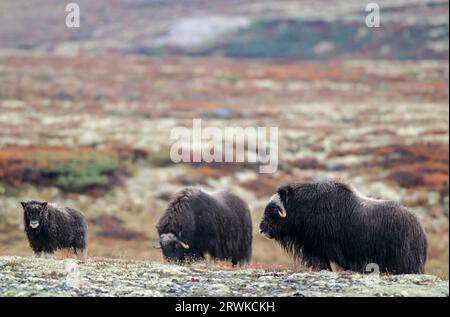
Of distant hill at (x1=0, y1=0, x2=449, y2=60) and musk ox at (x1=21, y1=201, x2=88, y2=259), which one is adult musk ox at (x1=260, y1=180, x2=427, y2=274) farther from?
distant hill at (x1=0, y1=0, x2=449, y2=60)

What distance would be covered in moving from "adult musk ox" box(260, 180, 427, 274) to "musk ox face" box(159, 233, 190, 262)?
246 cm

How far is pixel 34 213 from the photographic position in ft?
50.0

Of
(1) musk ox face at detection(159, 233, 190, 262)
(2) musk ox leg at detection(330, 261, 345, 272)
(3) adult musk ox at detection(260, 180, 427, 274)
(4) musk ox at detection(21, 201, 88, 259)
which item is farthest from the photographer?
(1) musk ox face at detection(159, 233, 190, 262)

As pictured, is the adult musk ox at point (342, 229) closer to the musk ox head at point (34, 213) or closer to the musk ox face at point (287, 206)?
the musk ox face at point (287, 206)

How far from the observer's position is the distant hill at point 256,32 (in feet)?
318

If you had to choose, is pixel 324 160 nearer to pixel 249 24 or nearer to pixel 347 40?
pixel 347 40

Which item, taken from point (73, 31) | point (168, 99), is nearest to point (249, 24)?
point (73, 31)

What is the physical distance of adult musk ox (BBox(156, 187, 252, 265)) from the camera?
15750 millimetres

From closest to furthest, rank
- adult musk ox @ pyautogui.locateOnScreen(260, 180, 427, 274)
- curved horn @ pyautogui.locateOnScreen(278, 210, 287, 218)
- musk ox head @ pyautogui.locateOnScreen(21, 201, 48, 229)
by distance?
adult musk ox @ pyautogui.locateOnScreen(260, 180, 427, 274) < curved horn @ pyautogui.locateOnScreen(278, 210, 287, 218) < musk ox head @ pyautogui.locateOnScreen(21, 201, 48, 229)

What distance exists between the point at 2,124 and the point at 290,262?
1061 inches

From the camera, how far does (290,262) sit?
24.2 metres

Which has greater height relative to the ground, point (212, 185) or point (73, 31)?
point (73, 31)

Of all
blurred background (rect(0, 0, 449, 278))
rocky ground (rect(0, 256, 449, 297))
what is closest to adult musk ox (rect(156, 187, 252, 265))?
blurred background (rect(0, 0, 449, 278))

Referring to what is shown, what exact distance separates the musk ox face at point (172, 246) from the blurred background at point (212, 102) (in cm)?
175
